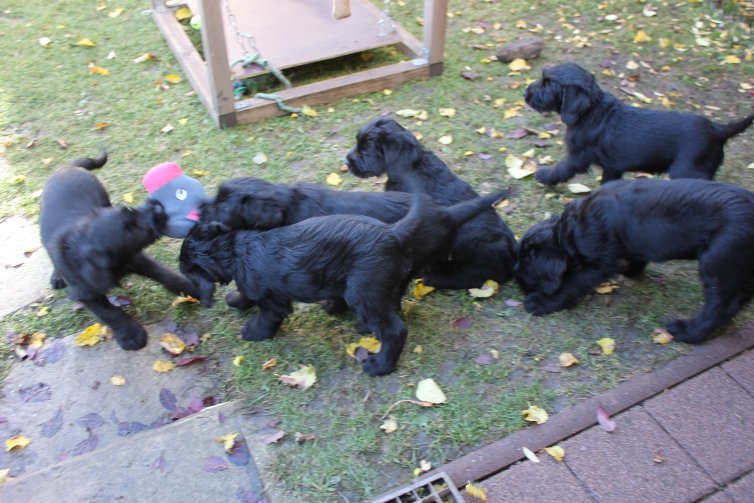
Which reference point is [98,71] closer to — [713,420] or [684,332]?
[684,332]

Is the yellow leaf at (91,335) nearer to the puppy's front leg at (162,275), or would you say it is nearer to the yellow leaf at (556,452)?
the puppy's front leg at (162,275)

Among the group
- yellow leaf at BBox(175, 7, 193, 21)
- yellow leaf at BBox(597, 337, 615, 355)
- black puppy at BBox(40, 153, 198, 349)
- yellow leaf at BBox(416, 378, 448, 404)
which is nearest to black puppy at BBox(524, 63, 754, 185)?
yellow leaf at BBox(597, 337, 615, 355)

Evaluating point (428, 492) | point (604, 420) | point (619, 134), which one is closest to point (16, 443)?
point (428, 492)

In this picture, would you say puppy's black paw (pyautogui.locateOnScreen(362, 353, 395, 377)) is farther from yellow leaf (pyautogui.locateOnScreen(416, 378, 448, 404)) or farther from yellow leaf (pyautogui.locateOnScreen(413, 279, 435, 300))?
yellow leaf (pyautogui.locateOnScreen(413, 279, 435, 300))

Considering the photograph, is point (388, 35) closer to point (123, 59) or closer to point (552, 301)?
A: point (123, 59)

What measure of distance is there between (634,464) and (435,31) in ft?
15.4

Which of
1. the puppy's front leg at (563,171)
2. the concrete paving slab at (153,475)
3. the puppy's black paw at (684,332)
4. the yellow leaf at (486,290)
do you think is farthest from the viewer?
the puppy's front leg at (563,171)

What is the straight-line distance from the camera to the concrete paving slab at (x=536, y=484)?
2.93 metres

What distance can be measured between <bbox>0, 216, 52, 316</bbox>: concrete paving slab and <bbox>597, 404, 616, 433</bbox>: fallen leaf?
3.86 metres

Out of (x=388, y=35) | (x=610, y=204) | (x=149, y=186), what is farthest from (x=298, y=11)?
(x=610, y=204)

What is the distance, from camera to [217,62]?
5.38m

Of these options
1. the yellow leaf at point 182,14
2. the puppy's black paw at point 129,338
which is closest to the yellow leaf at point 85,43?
the yellow leaf at point 182,14

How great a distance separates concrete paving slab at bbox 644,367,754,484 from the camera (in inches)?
121

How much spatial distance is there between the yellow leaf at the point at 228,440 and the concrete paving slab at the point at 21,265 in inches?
80.2
